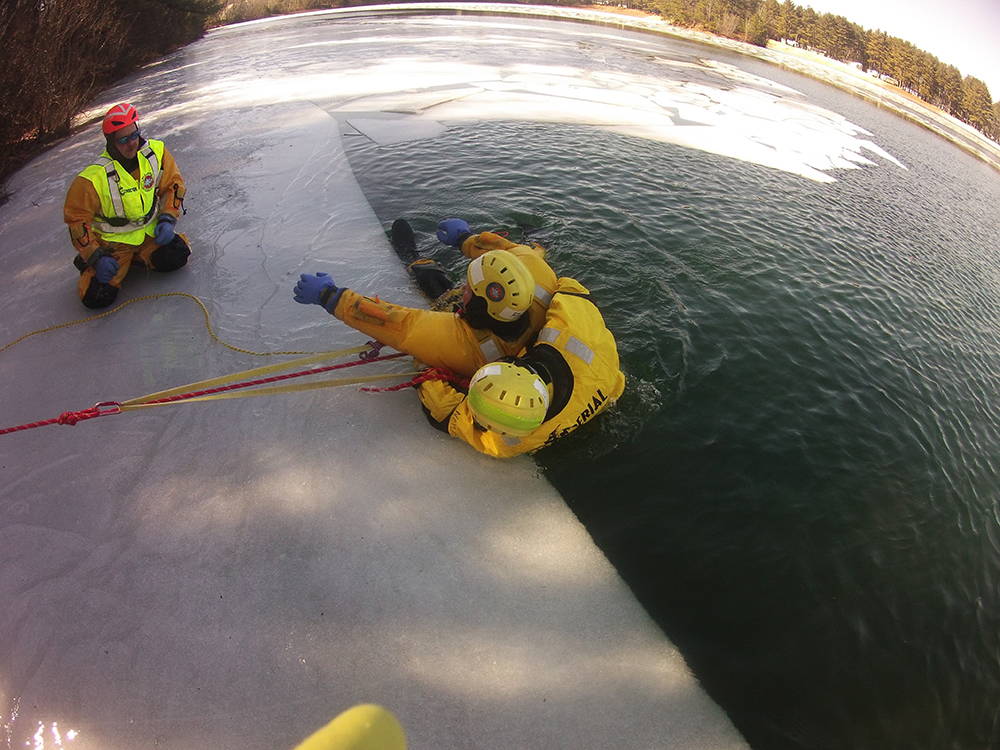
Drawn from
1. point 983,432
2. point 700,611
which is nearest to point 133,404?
point 700,611

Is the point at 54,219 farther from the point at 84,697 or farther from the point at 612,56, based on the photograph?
the point at 612,56

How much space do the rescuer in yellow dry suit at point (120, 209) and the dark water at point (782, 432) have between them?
2.00 metres

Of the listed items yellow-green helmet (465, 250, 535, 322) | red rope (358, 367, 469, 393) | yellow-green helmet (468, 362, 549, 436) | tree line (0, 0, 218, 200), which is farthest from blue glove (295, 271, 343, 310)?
tree line (0, 0, 218, 200)

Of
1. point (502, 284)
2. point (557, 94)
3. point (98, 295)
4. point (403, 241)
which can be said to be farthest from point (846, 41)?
point (98, 295)

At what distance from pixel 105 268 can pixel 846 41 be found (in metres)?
45.9

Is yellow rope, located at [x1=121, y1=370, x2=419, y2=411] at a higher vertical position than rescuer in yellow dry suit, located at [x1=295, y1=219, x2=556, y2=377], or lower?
lower

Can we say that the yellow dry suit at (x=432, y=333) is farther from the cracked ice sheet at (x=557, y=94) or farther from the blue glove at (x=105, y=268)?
the cracked ice sheet at (x=557, y=94)

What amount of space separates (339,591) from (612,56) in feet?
53.3

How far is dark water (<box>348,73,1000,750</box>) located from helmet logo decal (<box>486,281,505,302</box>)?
0.99 metres

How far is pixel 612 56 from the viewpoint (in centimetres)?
1422

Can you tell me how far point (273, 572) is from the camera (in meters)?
2.21

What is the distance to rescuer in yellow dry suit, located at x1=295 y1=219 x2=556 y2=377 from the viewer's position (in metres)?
2.61

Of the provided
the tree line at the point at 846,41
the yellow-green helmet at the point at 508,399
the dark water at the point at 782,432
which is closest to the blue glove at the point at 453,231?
the dark water at the point at 782,432

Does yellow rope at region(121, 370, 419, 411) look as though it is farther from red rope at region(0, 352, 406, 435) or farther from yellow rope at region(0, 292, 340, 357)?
yellow rope at region(0, 292, 340, 357)
